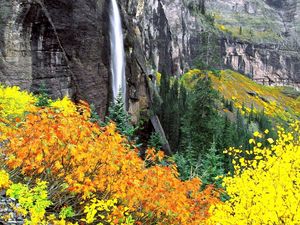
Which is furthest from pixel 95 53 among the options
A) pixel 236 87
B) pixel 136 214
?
pixel 236 87

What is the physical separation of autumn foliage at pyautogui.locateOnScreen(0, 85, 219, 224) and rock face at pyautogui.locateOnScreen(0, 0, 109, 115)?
758 inches

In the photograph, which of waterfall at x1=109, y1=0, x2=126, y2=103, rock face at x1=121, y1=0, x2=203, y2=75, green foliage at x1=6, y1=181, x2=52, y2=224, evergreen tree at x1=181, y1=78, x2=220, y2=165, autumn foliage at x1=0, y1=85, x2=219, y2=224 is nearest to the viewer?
green foliage at x1=6, y1=181, x2=52, y2=224

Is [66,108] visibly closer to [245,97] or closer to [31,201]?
[31,201]

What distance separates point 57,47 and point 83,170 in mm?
23157

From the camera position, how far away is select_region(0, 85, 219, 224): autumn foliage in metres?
10.7

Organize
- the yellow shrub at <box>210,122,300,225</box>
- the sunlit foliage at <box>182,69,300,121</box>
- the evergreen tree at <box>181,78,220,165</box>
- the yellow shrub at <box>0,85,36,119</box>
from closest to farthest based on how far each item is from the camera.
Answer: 1. the yellow shrub at <box>210,122,300,225</box>
2. the yellow shrub at <box>0,85,36,119</box>
3. the evergreen tree at <box>181,78,220,165</box>
4. the sunlit foliage at <box>182,69,300,121</box>

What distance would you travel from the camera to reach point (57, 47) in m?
32.4

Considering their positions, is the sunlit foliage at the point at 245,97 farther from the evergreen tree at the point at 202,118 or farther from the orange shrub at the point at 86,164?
the orange shrub at the point at 86,164

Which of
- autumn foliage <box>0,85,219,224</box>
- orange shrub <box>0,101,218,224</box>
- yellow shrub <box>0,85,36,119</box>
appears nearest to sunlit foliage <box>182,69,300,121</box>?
yellow shrub <box>0,85,36,119</box>

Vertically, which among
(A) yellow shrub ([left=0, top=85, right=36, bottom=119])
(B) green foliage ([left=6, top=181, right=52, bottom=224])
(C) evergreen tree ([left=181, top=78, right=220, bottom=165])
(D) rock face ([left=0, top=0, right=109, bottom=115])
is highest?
(D) rock face ([left=0, top=0, right=109, bottom=115])

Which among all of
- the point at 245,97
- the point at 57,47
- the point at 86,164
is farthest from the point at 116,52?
the point at 245,97

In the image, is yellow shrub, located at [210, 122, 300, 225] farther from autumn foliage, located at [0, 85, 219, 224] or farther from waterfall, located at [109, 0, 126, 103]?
waterfall, located at [109, 0, 126, 103]

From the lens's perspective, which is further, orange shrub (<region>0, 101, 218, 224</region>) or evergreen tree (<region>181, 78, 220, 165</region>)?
evergreen tree (<region>181, 78, 220, 165</region>)

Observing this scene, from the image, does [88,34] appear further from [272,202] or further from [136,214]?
[272,202]
